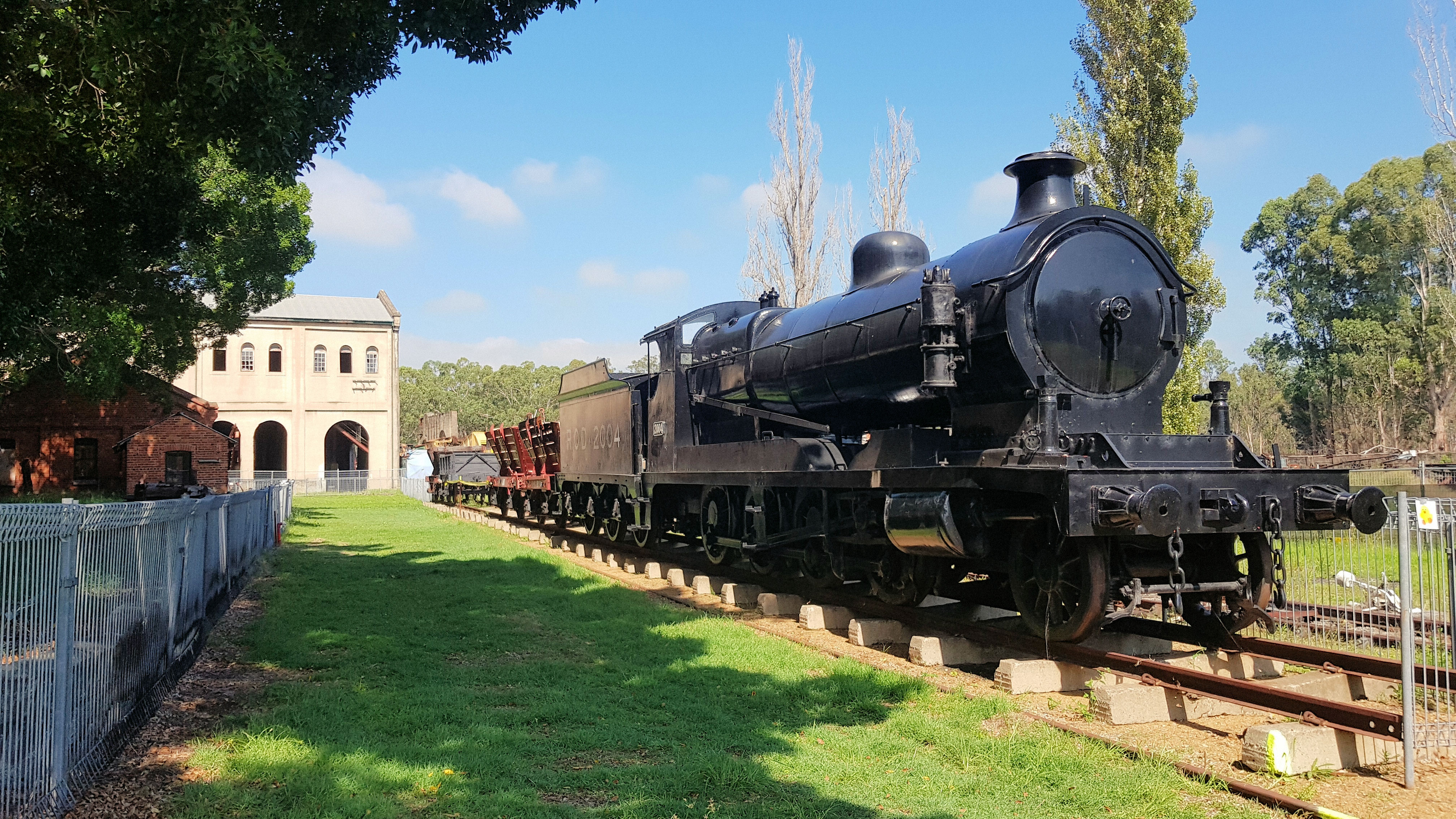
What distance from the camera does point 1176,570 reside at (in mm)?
6609

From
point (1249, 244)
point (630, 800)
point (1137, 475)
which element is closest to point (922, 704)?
point (1137, 475)

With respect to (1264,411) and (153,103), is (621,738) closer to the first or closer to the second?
(153,103)

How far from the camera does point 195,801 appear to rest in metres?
4.51

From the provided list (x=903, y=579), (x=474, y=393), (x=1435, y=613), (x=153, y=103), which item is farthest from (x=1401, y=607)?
(x=474, y=393)

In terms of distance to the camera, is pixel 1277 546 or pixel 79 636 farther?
pixel 1277 546

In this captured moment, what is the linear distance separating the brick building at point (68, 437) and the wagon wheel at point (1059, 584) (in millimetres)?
26386

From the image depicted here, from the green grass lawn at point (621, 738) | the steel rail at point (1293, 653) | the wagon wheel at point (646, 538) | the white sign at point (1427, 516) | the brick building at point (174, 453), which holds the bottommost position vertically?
the green grass lawn at point (621, 738)

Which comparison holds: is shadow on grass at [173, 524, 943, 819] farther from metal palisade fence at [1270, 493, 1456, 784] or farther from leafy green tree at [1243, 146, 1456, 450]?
leafy green tree at [1243, 146, 1456, 450]

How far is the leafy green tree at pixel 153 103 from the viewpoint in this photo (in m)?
6.67

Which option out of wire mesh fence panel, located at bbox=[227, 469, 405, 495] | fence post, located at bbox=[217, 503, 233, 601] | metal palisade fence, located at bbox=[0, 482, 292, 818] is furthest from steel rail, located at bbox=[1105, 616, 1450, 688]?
wire mesh fence panel, located at bbox=[227, 469, 405, 495]

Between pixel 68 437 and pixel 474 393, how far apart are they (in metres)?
61.4

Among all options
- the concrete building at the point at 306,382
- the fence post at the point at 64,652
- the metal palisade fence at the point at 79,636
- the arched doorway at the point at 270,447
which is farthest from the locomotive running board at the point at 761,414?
the arched doorway at the point at 270,447

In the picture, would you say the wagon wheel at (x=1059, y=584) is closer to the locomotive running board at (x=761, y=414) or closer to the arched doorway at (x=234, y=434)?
the locomotive running board at (x=761, y=414)

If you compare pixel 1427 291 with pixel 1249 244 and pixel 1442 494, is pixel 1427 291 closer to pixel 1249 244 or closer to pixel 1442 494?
pixel 1249 244
